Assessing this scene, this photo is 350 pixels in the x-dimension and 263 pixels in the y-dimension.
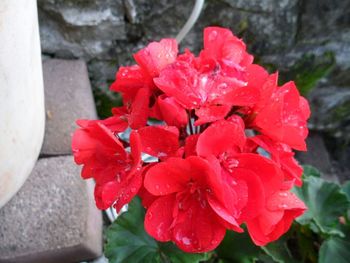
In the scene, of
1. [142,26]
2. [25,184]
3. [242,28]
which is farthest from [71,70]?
[242,28]

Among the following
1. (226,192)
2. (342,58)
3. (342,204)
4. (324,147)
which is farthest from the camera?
(324,147)

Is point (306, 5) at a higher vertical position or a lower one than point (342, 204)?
higher

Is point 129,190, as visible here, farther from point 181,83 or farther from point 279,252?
point 279,252

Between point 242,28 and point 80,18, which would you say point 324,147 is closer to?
point 242,28

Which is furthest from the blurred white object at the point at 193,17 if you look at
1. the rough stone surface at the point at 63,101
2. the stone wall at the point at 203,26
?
the rough stone surface at the point at 63,101

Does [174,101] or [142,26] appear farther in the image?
[142,26]

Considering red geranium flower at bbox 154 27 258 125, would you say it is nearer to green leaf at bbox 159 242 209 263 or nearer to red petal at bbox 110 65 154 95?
red petal at bbox 110 65 154 95

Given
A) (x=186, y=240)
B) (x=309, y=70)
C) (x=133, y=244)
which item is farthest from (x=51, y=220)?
(x=309, y=70)
